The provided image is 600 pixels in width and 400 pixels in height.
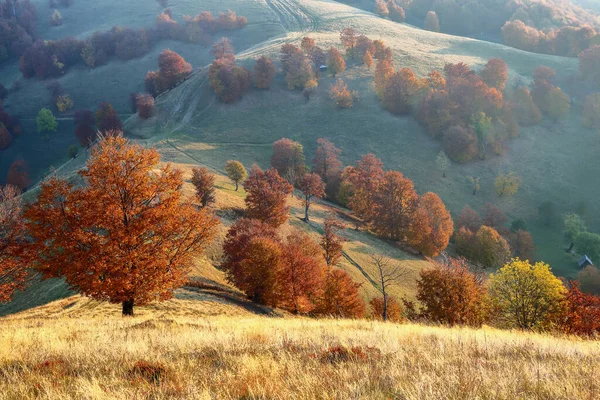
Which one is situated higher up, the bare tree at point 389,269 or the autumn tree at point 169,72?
the autumn tree at point 169,72

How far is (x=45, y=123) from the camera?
10456 cm

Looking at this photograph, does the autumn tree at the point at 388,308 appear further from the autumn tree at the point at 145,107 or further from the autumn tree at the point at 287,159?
the autumn tree at the point at 145,107

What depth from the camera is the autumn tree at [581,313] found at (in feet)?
111

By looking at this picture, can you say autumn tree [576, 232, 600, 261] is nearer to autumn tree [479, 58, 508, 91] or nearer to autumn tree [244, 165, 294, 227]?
autumn tree [244, 165, 294, 227]

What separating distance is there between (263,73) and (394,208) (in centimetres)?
6425

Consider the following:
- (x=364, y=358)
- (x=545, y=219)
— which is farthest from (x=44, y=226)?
(x=545, y=219)

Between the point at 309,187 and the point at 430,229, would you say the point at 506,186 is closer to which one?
the point at 430,229

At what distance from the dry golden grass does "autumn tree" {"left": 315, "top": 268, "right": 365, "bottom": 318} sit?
30.0 metres

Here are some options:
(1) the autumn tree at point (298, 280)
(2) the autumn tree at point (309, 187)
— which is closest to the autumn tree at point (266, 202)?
(2) the autumn tree at point (309, 187)

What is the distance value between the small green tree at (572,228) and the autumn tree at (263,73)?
84.8 meters

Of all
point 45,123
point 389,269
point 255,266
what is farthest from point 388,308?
point 45,123

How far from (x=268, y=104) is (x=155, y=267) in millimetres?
89743

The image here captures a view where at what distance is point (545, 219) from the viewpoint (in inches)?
2933

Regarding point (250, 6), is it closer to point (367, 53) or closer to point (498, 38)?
point (367, 53)
